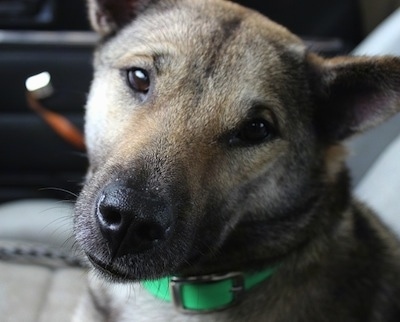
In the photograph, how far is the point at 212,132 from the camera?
4.42ft

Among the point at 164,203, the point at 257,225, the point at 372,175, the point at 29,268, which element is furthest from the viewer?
the point at 29,268

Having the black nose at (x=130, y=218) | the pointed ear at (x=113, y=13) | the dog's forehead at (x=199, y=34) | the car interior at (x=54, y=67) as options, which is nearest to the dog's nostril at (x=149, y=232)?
the black nose at (x=130, y=218)

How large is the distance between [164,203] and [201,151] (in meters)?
0.15

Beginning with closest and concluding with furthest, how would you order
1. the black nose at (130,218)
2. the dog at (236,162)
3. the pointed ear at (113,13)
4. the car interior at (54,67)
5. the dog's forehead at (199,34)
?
the black nose at (130,218), the dog at (236,162), the dog's forehead at (199,34), the pointed ear at (113,13), the car interior at (54,67)

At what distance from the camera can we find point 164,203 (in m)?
1.21

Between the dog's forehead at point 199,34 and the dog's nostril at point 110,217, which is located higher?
the dog's forehead at point 199,34

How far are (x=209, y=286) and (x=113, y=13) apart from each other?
2.05ft

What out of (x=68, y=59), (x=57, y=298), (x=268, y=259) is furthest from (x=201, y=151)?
(x=68, y=59)

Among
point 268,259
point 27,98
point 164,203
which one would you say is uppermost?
point 164,203

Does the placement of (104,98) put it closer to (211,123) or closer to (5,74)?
(211,123)

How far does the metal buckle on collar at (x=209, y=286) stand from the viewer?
4.76 ft

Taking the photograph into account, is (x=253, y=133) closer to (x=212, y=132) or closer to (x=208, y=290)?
(x=212, y=132)

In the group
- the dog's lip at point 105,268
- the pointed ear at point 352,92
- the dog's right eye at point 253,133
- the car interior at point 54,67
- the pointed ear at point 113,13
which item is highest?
the pointed ear at point 352,92

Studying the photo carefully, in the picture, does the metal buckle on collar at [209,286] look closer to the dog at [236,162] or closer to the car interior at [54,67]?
the dog at [236,162]
